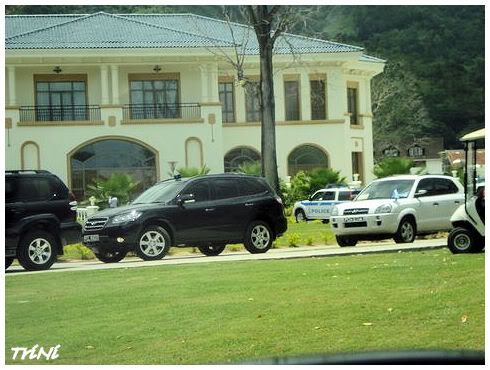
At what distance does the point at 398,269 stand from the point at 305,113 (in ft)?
4.19

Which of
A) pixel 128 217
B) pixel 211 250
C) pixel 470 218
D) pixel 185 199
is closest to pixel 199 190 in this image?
pixel 185 199

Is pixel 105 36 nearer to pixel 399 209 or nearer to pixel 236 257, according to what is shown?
pixel 236 257

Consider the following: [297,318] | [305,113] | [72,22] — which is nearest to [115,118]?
[72,22]

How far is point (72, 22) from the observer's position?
580cm

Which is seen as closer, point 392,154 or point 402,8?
point 402,8

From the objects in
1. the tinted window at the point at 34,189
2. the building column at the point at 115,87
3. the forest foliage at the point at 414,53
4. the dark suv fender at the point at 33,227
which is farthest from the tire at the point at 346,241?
the tinted window at the point at 34,189

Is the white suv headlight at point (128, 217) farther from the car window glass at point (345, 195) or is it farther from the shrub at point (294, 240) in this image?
the car window glass at point (345, 195)

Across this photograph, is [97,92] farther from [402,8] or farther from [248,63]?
[402,8]

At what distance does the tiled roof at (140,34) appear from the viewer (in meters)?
5.69

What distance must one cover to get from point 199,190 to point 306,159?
78cm

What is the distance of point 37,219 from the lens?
5992mm

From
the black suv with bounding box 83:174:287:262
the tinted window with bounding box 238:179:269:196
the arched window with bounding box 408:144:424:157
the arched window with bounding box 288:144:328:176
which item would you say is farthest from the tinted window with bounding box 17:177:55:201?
the arched window with bounding box 408:144:424:157

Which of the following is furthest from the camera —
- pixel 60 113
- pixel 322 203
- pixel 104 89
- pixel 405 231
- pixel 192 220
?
pixel 405 231

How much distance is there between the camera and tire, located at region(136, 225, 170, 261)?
6141 mm
